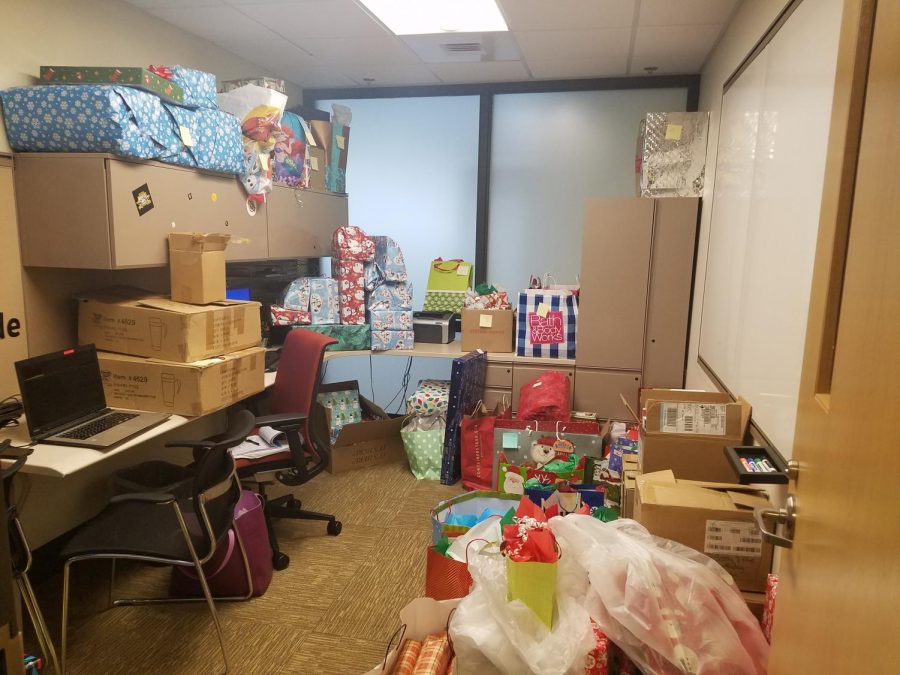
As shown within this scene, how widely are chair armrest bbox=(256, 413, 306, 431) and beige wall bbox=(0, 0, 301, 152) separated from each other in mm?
1438

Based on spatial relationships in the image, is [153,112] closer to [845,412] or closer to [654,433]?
[654,433]

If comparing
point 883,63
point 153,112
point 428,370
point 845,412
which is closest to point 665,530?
point 845,412

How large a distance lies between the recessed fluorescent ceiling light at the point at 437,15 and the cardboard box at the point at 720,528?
7.68 ft

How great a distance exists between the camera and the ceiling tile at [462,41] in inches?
128

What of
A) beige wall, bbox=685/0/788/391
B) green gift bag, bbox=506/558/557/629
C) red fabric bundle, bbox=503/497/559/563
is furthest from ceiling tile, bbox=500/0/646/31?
green gift bag, bbox=506/558/557/629

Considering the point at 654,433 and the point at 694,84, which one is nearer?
the point at 654,433

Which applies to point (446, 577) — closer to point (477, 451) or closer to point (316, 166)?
point (477, 451)

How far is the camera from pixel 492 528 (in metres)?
1.94

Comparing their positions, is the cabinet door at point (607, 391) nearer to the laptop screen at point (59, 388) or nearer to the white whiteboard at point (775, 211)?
the white whiteboard at point (775, 211)

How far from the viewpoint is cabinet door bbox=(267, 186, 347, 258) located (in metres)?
3.48

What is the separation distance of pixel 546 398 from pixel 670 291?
3.16ft

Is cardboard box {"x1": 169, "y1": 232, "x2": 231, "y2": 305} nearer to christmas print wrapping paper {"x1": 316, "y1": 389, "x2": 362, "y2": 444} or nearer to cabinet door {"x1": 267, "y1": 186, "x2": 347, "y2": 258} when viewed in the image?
cabinet door {"x1": 267, "y1": 186, "x2": 347, "y2": 258}

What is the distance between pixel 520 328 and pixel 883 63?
2.97 meters

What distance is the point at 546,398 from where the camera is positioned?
3.46m
